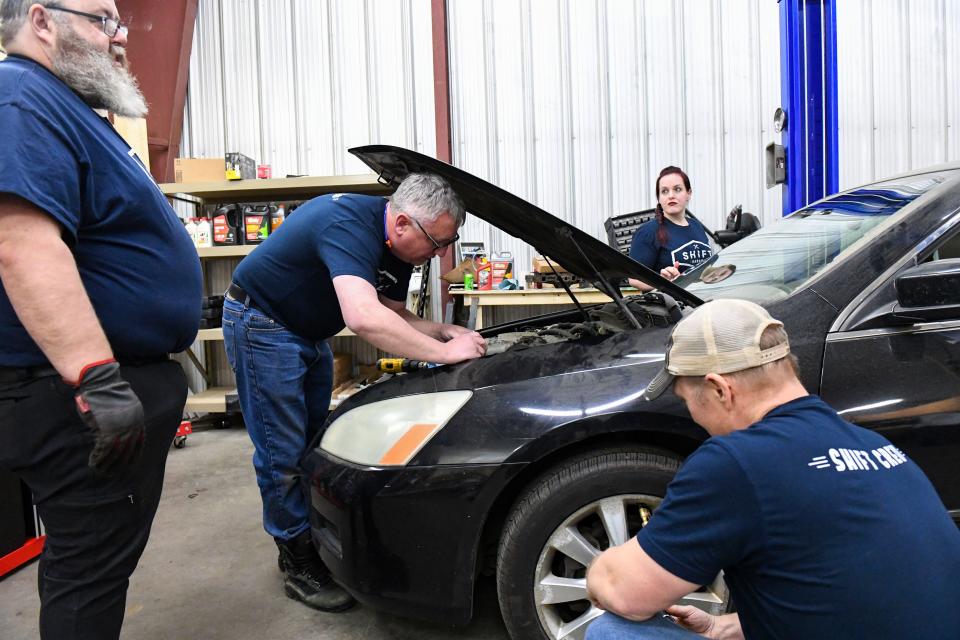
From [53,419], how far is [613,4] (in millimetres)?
5550

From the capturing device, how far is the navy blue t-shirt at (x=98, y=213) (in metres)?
1.18

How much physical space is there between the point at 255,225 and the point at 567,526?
14.6 feet

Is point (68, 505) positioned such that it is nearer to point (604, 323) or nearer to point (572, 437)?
point (572, 437)

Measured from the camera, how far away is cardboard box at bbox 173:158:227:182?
5262 millimetres

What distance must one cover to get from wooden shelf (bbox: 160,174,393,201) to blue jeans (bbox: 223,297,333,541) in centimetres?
281

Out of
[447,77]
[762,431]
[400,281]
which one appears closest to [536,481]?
[762,431]

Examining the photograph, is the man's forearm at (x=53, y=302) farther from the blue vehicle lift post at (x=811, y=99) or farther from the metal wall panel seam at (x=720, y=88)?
the metal wall panel seam at (x=720, y=88)

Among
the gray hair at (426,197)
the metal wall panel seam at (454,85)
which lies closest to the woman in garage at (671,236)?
the gray hair at (426,197)

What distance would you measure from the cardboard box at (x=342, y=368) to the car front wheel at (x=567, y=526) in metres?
3.89

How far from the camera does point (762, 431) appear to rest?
926mm

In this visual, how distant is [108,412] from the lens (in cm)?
122

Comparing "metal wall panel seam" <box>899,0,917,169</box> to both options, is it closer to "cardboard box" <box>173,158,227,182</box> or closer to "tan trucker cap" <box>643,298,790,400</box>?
"tan trucker cap" <box>643,298,790,400</box>

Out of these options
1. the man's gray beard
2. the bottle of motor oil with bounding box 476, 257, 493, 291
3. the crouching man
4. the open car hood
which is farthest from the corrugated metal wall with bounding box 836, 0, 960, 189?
the man's gray beard

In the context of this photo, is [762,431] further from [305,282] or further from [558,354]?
[305,282]
